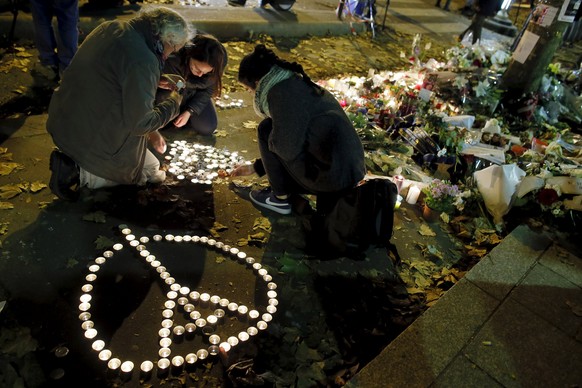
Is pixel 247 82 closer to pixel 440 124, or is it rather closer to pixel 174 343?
pixel 174 343

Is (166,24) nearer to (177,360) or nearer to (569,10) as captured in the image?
(177,360)

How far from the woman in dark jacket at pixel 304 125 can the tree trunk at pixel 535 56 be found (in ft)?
19.7

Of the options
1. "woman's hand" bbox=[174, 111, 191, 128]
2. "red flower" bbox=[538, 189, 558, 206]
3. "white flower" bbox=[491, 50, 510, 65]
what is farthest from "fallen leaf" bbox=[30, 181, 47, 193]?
"white flower" bbox=[491, 50, 510, 65]

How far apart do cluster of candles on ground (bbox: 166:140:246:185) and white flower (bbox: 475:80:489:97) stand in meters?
5.21

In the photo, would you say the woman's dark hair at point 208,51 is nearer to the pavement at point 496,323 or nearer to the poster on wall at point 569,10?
the pavement at point 496,323

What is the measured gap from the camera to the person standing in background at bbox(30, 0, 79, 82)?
16.1 feet

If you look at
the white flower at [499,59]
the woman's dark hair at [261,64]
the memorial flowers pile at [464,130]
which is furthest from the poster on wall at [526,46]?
the woman's dark hair at [261,64]

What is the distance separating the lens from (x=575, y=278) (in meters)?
3.82

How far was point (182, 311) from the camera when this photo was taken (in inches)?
116

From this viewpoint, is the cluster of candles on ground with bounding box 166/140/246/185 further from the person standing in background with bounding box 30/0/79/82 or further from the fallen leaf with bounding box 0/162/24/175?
the person standing in background with bounding box 30/0/79/82

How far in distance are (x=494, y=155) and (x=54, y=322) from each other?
5396mm

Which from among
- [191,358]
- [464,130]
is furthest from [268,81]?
[464,130]

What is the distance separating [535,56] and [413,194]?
5.01 m

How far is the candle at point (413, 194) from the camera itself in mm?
4637
